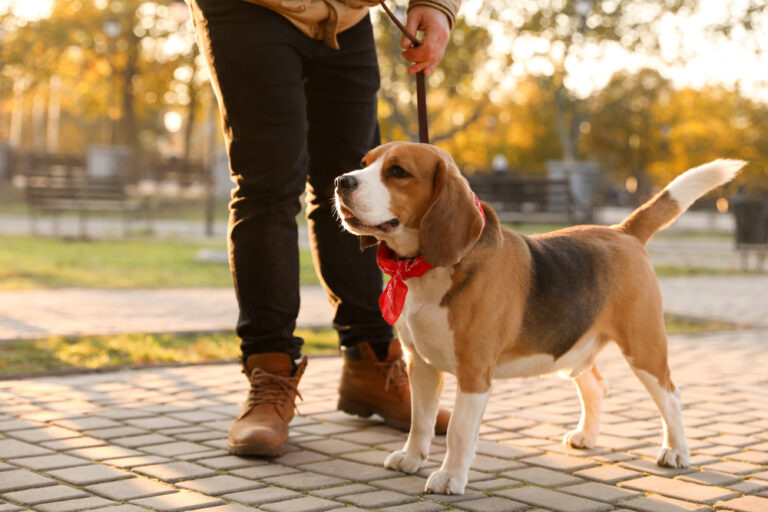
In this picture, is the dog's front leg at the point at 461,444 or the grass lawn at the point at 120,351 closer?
the dog's front leg at the point at 461,444

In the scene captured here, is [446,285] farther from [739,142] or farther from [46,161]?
[739,142]

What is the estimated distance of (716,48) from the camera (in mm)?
→ 33562

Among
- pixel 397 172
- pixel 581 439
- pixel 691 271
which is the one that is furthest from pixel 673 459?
pixel 691 271

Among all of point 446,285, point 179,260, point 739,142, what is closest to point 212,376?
point 446,285

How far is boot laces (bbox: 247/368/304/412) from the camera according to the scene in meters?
3.91

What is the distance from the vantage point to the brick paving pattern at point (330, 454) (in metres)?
3.17

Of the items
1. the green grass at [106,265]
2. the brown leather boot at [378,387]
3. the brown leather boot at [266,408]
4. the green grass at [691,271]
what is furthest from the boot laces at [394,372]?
the green grass at [691,271]

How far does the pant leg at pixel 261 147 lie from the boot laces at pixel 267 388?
4.2 inches

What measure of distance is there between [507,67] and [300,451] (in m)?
22.1

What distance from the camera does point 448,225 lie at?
10.6ft

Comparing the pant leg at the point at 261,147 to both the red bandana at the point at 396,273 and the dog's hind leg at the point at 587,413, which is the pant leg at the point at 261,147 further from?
the dog's hind leg at the point at 587,413

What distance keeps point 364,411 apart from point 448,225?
141cm

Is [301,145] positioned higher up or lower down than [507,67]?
lower down

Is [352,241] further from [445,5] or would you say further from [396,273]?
[445,5]
